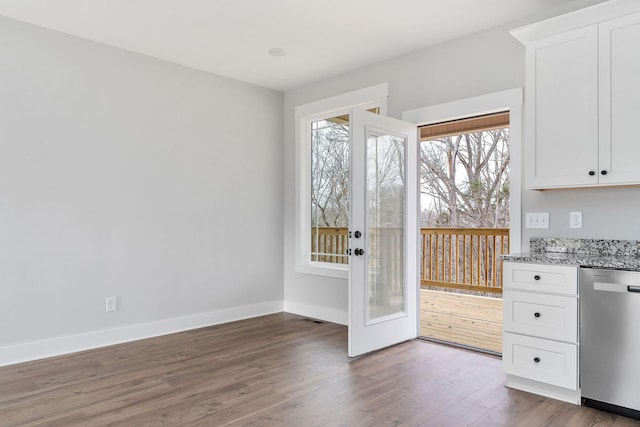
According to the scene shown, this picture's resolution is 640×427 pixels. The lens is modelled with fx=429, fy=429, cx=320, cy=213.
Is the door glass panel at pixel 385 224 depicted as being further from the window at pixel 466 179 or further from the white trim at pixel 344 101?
the window at pixel 466 179

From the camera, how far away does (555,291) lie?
2.58 m

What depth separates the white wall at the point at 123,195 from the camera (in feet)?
10.9

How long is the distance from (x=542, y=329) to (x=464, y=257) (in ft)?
11.6

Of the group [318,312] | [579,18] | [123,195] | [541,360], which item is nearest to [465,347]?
[541,360]

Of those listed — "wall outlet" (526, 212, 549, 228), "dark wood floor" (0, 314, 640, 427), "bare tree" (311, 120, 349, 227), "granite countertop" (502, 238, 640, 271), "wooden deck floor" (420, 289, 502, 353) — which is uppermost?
"bare tree" (311, 120, 349, 227)

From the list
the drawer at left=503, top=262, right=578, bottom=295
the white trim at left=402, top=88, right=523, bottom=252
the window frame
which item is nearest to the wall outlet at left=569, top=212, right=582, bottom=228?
the white trim at left=402, top=88, right=523, bottom=252

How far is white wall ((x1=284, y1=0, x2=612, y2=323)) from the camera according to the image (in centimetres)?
297

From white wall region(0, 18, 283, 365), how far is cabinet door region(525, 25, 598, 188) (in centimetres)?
298

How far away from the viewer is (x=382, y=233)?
12.1ft

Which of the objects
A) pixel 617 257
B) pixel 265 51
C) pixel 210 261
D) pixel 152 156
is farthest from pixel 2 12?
pixel 617 257

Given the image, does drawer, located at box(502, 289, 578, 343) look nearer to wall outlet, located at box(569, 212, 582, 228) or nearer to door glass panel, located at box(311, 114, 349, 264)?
wall outlet, located at box(569, 212, 582, 228)

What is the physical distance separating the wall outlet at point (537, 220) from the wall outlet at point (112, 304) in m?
3.47

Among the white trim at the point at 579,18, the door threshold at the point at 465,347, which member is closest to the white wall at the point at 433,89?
the white trim at the point at 579,18

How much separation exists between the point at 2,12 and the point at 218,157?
208 cm
